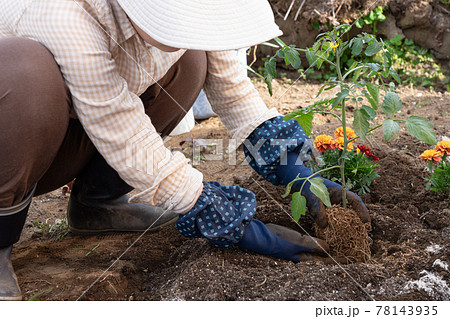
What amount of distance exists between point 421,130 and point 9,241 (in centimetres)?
133

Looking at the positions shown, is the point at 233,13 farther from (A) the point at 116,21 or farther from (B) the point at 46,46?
(B) the point at 46,46

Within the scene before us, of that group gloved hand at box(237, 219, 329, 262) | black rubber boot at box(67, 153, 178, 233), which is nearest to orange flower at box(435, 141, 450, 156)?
gloved hand at box(237, 219, 329, 262)

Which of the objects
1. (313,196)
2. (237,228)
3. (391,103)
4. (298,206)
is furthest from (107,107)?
(391,103)

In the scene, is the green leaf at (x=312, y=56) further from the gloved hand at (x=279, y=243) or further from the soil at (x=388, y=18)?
the soil at (x=388, y=18)

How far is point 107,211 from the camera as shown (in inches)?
79.9

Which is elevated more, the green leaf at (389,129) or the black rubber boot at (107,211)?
the green leaf at (389,129)

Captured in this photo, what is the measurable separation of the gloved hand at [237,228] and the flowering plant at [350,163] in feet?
1.55

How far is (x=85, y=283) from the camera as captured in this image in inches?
62.5

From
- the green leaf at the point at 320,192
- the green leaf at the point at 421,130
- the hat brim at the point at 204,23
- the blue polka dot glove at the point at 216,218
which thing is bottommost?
the blue polka dot glove at the point at 216,218

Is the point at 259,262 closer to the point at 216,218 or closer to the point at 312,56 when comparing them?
the point at 216,218

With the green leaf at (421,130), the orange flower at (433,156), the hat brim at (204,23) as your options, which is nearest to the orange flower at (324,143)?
the orange flower at (433,156)

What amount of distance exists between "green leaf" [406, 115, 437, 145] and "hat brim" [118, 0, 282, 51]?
0.53 metres

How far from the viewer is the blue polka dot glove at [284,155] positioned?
5.79 feet

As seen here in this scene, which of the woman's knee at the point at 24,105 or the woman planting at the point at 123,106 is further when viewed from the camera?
the woman's knee at the point at 24,105
